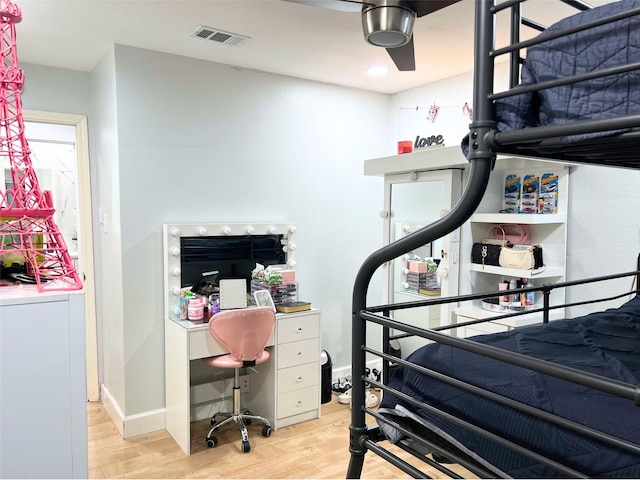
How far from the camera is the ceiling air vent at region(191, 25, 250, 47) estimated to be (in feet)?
8.66

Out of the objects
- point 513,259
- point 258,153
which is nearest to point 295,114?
point 258,153

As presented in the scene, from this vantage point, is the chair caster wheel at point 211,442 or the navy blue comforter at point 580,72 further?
the chair caster wheel at point 211,442

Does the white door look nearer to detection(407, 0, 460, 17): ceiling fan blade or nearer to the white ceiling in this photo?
A: the white ceiling

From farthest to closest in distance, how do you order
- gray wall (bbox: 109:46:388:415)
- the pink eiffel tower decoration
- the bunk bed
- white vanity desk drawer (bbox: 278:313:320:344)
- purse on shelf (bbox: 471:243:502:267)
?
1. white vanity desk drawer (bbox: 278:313:320:344)
2. gray wall (bbox: 109:46:388:415)
3. purse on shelf (bbox: 471:243:502:267)
4. the pink eiffel tower decoration
5. the bunk bed

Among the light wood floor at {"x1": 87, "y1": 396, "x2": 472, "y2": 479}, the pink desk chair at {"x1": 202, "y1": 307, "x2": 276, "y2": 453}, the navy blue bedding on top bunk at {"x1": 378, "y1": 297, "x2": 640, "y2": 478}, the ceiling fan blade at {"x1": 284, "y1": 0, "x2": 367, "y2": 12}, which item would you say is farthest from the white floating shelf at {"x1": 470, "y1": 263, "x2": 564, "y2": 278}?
the ceiling fan blade at {"x1": 284, "y1": 0, "x2": 367, "y2": 12}

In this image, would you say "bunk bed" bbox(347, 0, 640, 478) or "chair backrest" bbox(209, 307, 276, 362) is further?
"chair backrest" bbox(209, 307, 276, 362)

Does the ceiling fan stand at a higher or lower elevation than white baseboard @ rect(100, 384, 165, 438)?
higher

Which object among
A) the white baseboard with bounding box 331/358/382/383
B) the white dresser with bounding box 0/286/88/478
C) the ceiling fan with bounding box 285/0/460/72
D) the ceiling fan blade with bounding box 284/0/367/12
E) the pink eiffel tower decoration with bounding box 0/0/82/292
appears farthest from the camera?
the white baseboard with bounding box 331/358/382/383

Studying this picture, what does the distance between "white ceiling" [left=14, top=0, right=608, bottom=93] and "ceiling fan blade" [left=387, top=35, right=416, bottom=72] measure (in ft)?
0.69

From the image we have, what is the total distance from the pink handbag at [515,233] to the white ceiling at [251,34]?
1102 mm

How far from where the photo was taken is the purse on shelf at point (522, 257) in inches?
105

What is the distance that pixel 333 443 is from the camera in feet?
9.95

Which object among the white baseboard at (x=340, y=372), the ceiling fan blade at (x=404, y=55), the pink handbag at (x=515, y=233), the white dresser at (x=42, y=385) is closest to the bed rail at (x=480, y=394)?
the white dresser at (x=42, y=385)

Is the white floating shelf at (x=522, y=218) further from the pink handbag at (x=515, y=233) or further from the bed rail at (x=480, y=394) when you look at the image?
the bed rail at (x=480, y=394)
